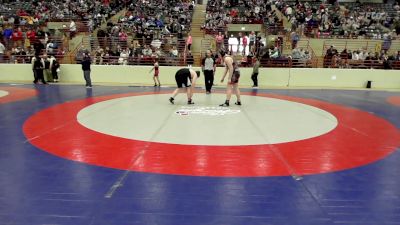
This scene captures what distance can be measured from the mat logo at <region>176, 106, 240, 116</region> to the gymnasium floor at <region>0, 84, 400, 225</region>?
0.03m

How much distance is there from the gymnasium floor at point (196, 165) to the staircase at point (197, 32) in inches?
365

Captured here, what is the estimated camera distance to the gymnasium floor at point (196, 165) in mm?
4336

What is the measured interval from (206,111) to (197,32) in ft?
44.6

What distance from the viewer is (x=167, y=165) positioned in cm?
591

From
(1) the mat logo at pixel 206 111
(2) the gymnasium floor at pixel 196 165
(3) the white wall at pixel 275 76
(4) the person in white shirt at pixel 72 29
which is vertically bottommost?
(2) the gymnasium floor at pixel 196 165

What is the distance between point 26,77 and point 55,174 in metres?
14.5

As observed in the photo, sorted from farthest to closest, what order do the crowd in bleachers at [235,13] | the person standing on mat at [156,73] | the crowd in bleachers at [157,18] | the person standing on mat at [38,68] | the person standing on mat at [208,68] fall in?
the crowd in bleachers at [235,13], the crowd in bleachers at [157,18], the person standing on mat at [38,68], the person standing on mat at [156,73], the person standing on mat at [208,68]

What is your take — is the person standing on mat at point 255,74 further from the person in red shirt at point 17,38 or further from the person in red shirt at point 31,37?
the person in red shirt at point 17,38

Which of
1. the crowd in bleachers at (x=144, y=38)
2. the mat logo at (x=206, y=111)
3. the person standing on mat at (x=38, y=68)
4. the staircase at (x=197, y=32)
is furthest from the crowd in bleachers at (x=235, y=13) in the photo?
the mat logo at (x=206, y=111)

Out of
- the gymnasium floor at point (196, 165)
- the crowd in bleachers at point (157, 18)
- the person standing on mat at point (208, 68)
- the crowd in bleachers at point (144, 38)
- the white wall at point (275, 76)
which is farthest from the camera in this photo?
the crowd in bleachers at point (157, 18)

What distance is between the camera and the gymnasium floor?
434 centimetres

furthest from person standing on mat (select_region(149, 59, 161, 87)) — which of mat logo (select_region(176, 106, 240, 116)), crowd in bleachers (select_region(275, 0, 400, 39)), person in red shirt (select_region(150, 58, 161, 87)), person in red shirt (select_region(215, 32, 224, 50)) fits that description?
crowd in bleachers (select_region(275, 0, 400, 39))

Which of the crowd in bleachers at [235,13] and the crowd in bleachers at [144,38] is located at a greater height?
the crowd in bleachers at [235,13]

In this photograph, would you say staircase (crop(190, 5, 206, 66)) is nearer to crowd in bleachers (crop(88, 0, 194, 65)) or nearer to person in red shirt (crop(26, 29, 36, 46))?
crowd in bleachers (crop(88, 0, 194, 65))
